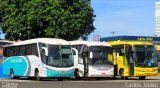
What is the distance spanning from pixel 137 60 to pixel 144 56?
0.67m

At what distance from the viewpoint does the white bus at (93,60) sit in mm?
31469

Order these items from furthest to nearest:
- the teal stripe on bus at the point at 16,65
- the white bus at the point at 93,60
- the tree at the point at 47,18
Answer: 1. the tree at the point at 47,18
2. the teal stripe on bus at the point at 16,65
3. the white bus at the point at 93,60

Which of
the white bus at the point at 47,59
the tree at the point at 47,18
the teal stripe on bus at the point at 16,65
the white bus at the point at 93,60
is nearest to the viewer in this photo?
the white bus at the point at 47,59

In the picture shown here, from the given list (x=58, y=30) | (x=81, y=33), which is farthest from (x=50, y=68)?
(x=81, y=33)

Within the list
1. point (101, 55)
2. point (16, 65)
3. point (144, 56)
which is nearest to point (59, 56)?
point (101, 55)

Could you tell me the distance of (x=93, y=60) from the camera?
31.5 meters

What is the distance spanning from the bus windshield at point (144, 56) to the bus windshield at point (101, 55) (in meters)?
2.11

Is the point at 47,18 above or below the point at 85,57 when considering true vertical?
above

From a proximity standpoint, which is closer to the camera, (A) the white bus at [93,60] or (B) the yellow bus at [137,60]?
(A) the white bus at [93,60]

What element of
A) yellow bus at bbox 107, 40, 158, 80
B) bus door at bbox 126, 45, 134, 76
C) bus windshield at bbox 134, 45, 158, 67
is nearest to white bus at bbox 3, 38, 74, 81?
yellow bus at bbox 107, 40, 158, 80

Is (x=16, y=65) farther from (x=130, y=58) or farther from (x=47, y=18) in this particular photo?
(x=47, y=18)

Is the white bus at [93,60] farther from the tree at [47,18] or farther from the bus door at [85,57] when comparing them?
the tree at [47,18]

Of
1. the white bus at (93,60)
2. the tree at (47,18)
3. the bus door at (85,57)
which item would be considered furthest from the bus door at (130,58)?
the tree at (47,18)

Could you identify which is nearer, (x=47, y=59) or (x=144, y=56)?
(x=47, y=59)
